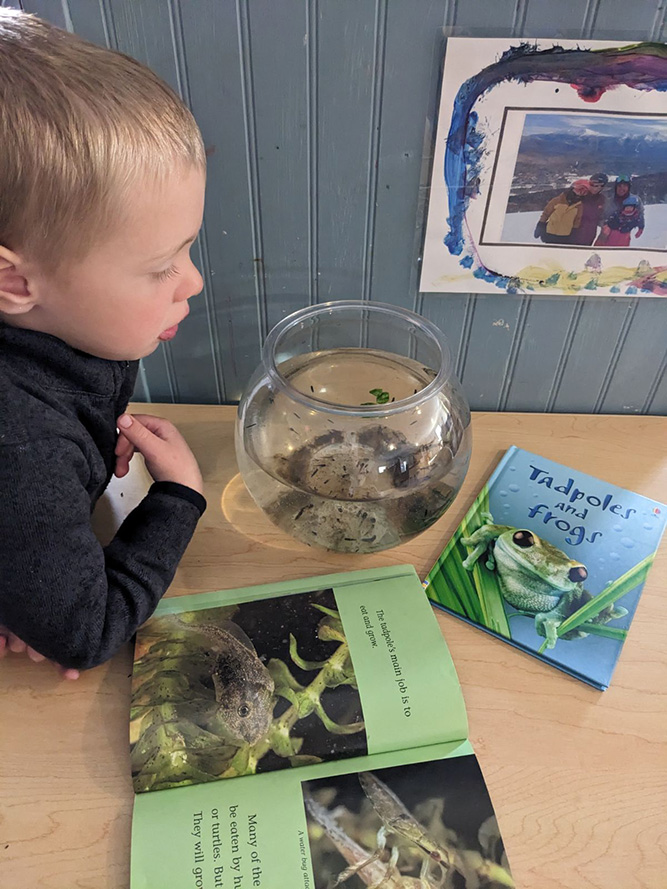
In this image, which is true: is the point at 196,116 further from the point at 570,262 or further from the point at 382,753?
the point at 382,753

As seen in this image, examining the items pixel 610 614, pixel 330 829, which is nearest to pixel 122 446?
pixel 330 829

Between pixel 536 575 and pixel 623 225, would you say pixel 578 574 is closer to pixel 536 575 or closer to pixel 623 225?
pixel 536 575

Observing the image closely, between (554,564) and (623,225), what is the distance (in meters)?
0.38

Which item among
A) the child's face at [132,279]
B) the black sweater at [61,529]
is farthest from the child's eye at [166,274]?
the black sweater at [61,529]

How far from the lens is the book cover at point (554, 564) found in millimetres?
642

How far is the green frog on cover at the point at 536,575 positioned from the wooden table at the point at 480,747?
4cm

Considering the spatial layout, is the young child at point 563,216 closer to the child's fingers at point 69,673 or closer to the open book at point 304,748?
the open book at point 304,748

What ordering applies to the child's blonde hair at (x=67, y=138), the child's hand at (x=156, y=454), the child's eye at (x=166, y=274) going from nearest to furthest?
the child's blonde hair at (x=67, y=138) → the child's eye at (x=166, y=274) → the child's hand at (x=156, y=454)

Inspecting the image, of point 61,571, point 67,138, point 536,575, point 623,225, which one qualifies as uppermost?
point 67,138

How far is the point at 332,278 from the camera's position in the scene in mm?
815

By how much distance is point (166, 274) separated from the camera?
1.89 ft

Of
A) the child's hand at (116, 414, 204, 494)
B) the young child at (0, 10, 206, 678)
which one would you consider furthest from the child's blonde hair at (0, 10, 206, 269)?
the child's hand at (116, 414, 204, 494)

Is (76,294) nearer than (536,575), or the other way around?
(76,294)

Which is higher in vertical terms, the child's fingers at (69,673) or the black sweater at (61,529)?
the black sweater at (61,529)
